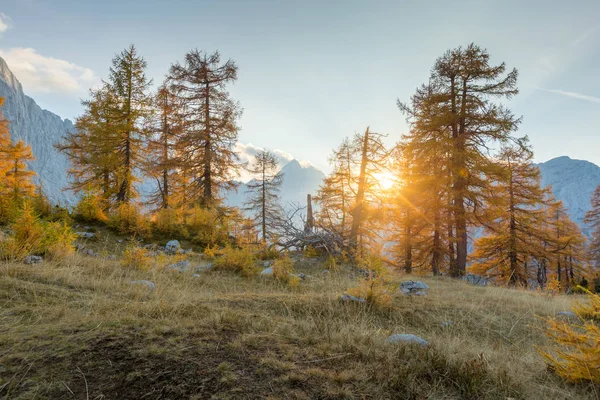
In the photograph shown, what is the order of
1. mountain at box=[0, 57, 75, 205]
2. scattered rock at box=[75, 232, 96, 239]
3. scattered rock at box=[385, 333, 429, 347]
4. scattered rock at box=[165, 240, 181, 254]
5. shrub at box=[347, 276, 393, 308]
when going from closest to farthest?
scattered rock at box=[385, 333, 429, 347], shrub at box=[347, 276, 393, 308], scattered rock at box=[75, 232, 96, 239], scattered rock at box=[165, 240, 181, 254], mountain at box=[0, 57, 75, 205]

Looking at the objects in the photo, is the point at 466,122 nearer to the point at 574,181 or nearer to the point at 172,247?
the point at 172,247

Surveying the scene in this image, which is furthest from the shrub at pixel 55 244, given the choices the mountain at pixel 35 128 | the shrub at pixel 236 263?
the mountain at pixel 35 128

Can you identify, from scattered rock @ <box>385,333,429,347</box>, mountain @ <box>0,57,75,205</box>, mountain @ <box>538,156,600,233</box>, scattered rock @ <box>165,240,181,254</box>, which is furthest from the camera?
mountain @ <box>538,156,600,233</box>

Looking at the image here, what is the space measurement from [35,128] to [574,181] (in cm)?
34881

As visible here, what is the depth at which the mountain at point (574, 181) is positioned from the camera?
154 m

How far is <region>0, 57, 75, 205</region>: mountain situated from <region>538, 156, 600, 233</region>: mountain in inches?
11315

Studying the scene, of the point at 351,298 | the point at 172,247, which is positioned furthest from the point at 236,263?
the point at 172,247

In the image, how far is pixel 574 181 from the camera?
168500 mm

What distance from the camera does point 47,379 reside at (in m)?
1.59

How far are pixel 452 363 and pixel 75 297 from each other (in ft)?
13.8

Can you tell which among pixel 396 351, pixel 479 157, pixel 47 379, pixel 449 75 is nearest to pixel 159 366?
pixel 47 379

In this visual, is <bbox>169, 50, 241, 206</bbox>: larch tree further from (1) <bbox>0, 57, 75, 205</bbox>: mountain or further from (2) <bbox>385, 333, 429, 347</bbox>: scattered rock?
(1) <bbox>0, 57, 75, 205</bbox>: mountain

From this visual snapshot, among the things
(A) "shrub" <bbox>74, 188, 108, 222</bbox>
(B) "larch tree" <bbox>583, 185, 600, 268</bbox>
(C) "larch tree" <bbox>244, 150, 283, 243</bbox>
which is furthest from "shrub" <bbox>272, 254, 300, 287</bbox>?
(B) "larch tree" <bbox>583, 185, 600, 268</bbox>

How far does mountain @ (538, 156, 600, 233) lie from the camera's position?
6055 inches
